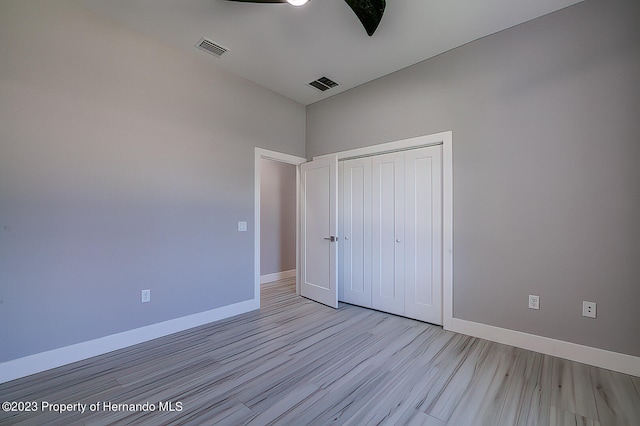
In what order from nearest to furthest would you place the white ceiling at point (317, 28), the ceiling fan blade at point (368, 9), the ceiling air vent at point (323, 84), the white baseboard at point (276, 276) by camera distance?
the ceiling fan blade at point (368, 9), the white ceiling at point (317, 28), the ceiling air vent at point (323, 84), the white baseboard at point (276, 276)

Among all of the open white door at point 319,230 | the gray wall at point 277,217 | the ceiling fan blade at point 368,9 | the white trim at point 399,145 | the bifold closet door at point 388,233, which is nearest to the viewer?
the ceiling fan blade at point 368,9

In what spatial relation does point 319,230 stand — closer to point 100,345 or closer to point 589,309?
point 100,345

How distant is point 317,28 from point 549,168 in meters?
2.51

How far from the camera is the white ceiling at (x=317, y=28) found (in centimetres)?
232

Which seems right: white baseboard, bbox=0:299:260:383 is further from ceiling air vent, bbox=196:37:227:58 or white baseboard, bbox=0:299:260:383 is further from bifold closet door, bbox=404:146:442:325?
ceiling air vent, bbox=196:37:227:58

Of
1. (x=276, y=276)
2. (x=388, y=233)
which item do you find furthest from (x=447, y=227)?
(x=276, y=276)

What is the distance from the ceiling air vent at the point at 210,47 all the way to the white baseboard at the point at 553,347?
3.87 m

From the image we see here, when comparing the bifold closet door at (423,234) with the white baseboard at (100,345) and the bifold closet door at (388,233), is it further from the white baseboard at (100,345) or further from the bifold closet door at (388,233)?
the white baseboard at (100,345)

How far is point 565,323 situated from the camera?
90.4 inches

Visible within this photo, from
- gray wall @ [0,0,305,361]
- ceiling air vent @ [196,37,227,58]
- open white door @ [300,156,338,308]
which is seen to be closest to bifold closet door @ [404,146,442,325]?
open white door @ [300,156,338,308]

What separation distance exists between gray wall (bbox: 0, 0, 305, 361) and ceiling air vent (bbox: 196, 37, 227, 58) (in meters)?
0.20

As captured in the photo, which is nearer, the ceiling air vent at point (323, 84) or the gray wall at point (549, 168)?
the gray wall at point (549, 168)

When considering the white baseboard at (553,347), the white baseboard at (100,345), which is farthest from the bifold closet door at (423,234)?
the white baseboard at (100,345)

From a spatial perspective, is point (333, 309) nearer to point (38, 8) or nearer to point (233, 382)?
point (233, 382)
